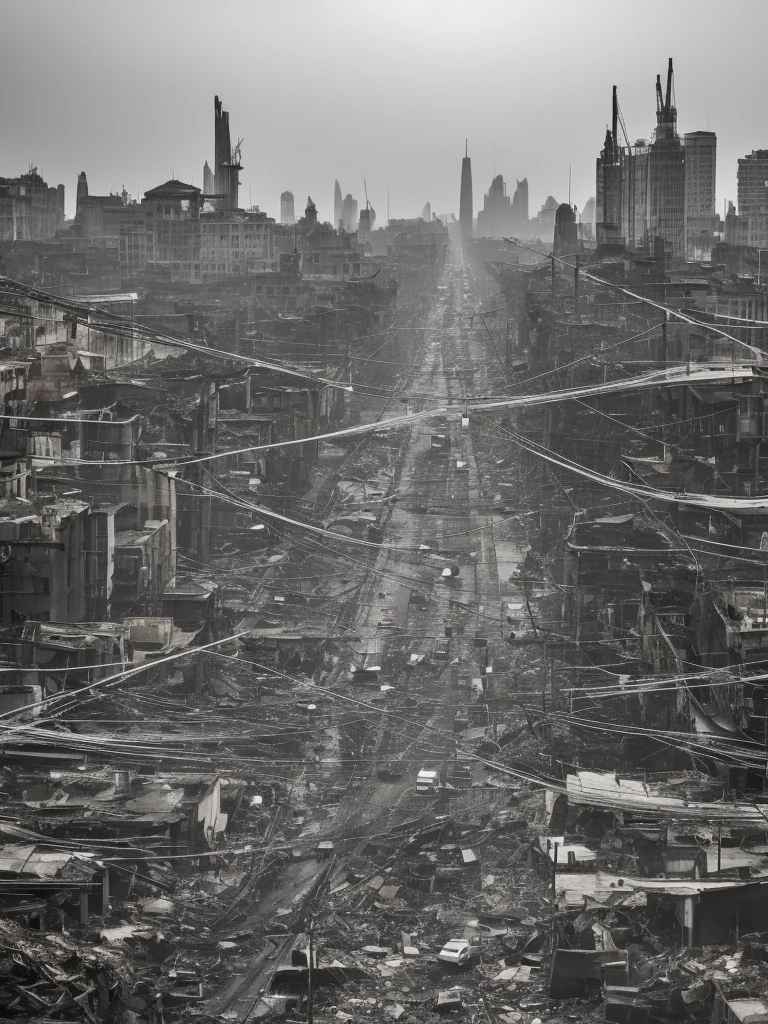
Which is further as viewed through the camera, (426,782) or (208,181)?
(208,181)

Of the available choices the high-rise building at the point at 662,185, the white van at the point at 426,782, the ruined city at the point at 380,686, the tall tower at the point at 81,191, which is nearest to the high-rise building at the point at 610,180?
the high-rise building at the point at 662,185

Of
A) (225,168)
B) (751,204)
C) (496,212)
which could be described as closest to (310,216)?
(225,168)

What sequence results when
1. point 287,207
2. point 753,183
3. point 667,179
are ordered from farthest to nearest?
point 287,207 < point 667,179 < point 753,183

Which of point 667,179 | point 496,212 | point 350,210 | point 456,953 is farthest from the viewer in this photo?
point 496,212

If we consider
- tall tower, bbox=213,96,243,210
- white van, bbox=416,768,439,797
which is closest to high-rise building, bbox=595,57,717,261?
tall tower, bbox=213,96,243,210

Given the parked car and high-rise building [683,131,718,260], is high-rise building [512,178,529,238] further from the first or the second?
the parked car

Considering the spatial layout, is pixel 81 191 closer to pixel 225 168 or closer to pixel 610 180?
pixel 225 168
